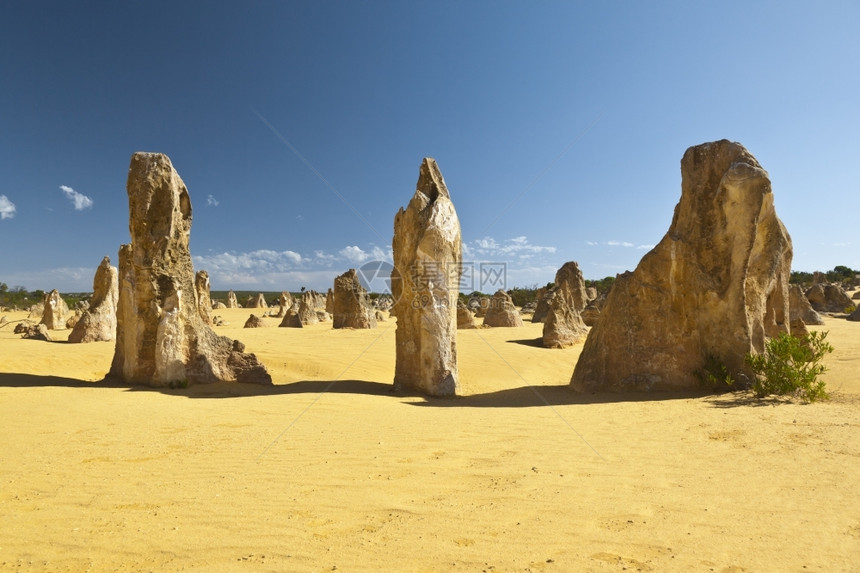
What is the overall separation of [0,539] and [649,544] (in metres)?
3.52

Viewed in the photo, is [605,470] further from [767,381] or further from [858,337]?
[858,337]

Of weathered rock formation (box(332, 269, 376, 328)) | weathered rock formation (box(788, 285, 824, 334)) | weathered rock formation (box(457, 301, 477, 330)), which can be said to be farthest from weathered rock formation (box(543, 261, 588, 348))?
weathered rock formation (box(788, 285, 824, 334))

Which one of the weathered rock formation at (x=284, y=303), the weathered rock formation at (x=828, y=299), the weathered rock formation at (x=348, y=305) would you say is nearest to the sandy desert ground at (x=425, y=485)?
the weathered rock formation at (x=348, y=305)

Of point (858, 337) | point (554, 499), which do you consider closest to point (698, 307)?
point (554, 499)

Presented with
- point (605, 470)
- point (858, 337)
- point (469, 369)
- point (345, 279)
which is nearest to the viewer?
point (605, 470)

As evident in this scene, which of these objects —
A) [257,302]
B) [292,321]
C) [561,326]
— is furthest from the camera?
[257,302]

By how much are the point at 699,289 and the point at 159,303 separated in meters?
8.98

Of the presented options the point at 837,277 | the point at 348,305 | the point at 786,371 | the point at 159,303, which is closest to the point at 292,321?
the point at 348,305

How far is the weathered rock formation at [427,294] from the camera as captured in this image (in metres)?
7.87

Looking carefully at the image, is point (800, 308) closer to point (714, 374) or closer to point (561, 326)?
point (561, 326)

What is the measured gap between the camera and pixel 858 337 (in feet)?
45.7

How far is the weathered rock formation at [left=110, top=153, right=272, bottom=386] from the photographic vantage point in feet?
26.2

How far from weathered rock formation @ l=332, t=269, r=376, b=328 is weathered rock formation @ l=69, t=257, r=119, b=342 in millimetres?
8265

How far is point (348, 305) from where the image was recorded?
67.2 ft
